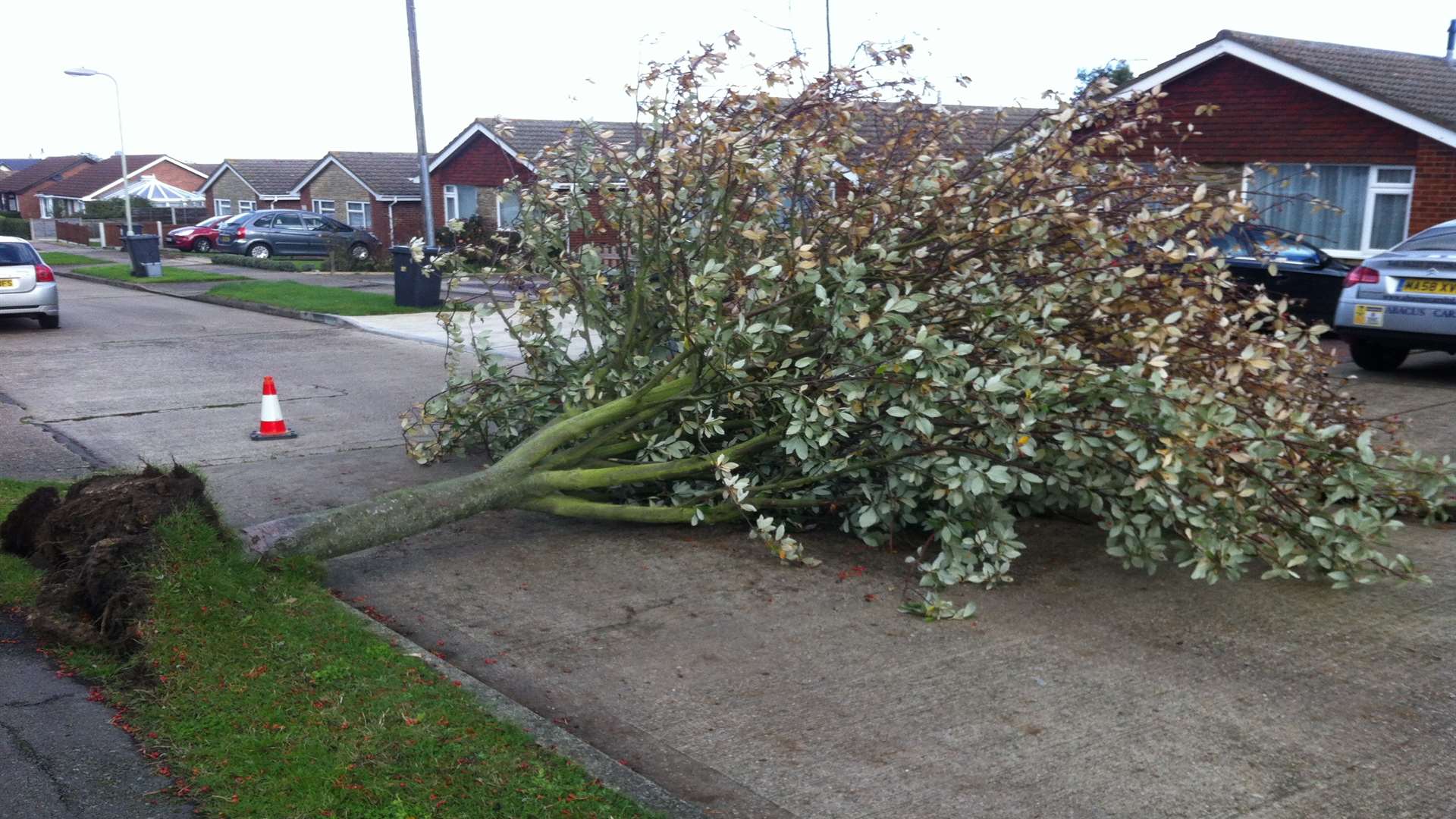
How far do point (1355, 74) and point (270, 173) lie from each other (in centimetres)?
5348

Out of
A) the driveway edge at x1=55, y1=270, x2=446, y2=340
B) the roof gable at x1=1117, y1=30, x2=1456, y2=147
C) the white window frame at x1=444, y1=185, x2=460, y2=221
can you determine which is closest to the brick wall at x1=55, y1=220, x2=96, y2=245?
the white window frame at x1=444, y1=185, x2=460, y2=221

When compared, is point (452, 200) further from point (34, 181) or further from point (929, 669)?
point (34, 181)

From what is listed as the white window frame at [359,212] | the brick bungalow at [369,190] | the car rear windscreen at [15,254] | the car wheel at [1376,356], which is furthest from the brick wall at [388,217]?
the car wheel at [1376,356]

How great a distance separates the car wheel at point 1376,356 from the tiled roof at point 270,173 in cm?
5321

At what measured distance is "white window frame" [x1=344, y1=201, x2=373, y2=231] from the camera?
48.1m

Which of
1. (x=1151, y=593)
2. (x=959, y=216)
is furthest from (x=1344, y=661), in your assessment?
(x=959, y=216)

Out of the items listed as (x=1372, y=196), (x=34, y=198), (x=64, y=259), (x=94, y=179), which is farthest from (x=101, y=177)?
(x=1372, y=196)

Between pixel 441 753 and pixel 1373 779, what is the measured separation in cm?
320

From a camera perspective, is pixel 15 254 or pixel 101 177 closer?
pixel 15 254

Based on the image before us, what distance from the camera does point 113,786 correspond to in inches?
171

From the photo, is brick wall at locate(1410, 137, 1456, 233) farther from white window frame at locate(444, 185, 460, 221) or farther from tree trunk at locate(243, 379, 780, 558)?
white window frame at locate(444, 185, 460, 221)

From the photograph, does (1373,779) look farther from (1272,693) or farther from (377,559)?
(377,559)

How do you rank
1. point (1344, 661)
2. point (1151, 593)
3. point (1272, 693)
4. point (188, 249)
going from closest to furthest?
point (1272, 693)
point (1344, 661)
point (1151, 593)
point (188, 249)

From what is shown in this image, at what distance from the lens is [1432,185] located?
17516 mm
